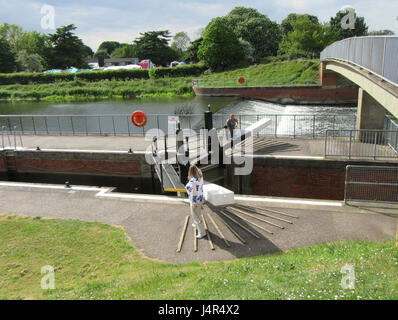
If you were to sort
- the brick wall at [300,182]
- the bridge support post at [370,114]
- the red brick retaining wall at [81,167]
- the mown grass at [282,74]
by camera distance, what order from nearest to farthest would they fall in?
the brick wall at [300,182] < the red brick retaining wall at [81,167] < the bridge support post at [370,114] < the mown grass at [282,74]

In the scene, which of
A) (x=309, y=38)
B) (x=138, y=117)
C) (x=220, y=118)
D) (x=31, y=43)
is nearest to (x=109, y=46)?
(x=31, y=43)

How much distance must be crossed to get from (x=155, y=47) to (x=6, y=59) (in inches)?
1381

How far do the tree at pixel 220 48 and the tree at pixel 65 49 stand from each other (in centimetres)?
3778

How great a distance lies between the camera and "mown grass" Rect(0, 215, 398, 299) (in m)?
5.16

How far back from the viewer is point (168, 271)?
6.51m

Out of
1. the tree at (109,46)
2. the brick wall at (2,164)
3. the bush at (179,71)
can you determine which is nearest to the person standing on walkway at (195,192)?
the brick wall at (2,164)

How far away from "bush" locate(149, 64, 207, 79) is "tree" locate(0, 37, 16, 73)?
37.9m

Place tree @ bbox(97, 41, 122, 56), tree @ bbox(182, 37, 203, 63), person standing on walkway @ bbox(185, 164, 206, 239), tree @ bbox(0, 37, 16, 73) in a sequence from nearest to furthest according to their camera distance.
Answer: person standing on walkway @ bbox(185, 164, 206, 239) → tree @ bbox(182, 37, 203, 63) → tree @ bbox(0, 37, 16, 73) → tree @ bbox(97, 41, 122, 56)

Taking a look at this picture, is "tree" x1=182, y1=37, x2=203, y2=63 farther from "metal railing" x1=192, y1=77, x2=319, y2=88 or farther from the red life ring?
the red life ring

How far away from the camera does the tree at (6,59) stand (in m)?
78.8

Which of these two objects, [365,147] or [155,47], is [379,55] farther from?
[155,47]

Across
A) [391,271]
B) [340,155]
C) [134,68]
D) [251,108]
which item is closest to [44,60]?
[134,68]

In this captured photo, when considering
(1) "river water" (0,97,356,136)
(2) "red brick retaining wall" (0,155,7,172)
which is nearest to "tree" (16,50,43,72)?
(1) "river water" (0,97,356,136)

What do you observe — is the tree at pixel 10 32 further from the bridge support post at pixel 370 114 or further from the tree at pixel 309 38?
the bridge support post at pixel 370 114
